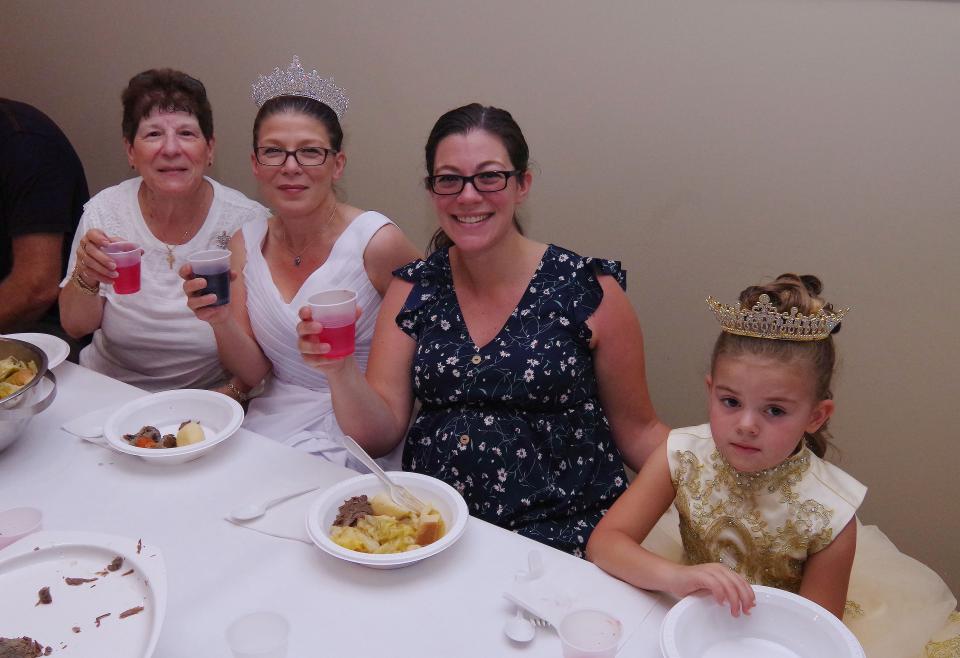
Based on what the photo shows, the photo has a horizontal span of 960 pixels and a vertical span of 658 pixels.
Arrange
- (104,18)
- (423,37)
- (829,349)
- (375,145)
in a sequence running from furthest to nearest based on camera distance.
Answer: (104,18) < (375,145) < (423,37) < (829,349)

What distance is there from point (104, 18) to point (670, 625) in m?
3.76

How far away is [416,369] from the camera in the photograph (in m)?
1.99

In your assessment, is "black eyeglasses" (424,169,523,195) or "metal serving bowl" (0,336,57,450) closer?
"metal serving bowl" (0,336,57,450)

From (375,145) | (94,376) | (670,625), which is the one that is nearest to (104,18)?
(375,145)

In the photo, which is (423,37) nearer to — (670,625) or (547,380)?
(547,380)

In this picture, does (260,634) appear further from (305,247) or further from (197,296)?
(305,247)

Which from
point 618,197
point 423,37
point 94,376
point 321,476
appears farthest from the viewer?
point 423,37

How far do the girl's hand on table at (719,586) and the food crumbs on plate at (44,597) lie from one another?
1042 millimetres

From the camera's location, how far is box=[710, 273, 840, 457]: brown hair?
140 cm

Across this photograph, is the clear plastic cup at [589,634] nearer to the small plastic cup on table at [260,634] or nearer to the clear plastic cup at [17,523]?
the small plastic cup on table at [260,634]

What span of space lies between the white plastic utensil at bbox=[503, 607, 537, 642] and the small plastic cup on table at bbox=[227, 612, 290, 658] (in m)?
0.35

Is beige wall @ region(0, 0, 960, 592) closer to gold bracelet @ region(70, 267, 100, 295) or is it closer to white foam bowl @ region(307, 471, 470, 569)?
gold bracelet @ region(70, 267, 100, 295)

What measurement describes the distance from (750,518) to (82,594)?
123cm

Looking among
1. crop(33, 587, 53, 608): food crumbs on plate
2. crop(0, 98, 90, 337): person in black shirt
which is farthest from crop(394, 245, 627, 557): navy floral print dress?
crop(0, 98, 90, 337): person in black shirt
